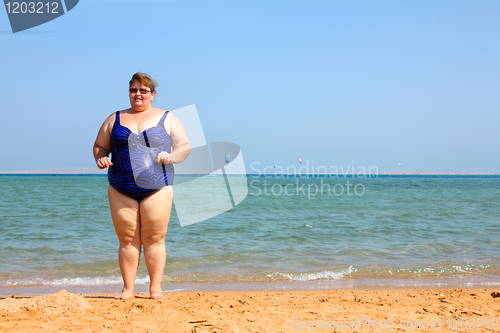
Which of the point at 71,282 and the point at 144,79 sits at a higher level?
the point at 144,79

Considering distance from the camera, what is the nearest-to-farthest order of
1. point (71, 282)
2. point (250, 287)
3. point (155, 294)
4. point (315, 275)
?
point (155, 294) < point (250, 287) < point (71, 282) < point (315, 275)

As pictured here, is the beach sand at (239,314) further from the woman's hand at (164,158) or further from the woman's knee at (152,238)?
the woman's hand at (164,158)

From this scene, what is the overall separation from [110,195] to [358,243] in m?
5.51

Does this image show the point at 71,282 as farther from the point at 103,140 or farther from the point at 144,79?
the point at 144,79

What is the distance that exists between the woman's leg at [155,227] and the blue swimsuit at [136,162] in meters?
0.07

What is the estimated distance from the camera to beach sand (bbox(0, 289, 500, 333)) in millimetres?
2430

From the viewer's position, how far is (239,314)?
2.77m

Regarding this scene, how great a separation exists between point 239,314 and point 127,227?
1.08 meters

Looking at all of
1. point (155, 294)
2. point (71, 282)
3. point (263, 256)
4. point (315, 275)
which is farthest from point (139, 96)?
point (263, 256)

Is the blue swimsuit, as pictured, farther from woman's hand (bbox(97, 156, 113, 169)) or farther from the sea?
the sea

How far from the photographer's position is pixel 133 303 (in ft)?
9.54

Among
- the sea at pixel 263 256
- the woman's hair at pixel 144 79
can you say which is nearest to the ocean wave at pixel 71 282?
the sea at pixel 263 256

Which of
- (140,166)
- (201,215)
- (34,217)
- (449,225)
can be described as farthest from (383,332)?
(34,217)

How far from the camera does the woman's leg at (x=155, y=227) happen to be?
2854 millimetres
